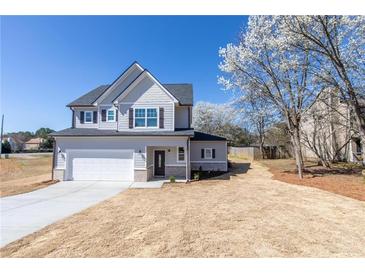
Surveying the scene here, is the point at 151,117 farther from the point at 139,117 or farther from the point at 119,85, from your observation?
the point at 119,85

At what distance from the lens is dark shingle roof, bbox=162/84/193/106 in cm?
1630

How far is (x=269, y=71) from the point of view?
1497 centimetres

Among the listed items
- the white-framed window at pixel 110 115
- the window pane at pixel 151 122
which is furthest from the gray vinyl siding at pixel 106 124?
the window pane at pixel 151 122

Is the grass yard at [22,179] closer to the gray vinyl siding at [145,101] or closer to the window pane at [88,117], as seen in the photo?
the window pane at [88,117]

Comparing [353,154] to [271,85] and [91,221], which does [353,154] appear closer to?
[271,85]

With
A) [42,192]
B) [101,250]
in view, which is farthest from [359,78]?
[42,192]

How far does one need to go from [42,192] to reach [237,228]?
408 inches

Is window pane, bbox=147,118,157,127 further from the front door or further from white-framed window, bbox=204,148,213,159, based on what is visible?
white-framed window, bbox=204,148,213,159

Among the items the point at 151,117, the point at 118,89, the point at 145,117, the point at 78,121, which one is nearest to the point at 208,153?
the point at 151,117

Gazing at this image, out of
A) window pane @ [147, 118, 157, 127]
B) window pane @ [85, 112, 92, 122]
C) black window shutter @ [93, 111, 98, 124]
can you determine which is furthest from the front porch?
window pane @ [85, 112, 92, 122]

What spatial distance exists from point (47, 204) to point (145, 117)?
8.01m

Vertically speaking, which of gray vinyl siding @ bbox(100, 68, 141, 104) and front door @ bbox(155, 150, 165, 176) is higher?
gray vinyl siding @ bbox(100, 68, 141, 104)

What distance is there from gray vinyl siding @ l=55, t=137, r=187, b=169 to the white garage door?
0.35 m

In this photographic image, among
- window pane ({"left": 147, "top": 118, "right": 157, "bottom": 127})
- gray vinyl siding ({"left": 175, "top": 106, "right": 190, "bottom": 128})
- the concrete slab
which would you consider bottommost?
the concrete slab
